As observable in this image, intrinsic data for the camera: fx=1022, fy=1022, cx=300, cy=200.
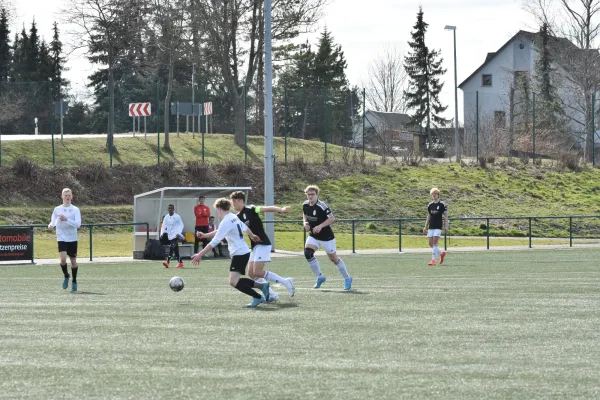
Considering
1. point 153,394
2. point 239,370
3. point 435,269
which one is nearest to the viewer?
point 153,394

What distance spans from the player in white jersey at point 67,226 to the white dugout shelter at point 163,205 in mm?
12023

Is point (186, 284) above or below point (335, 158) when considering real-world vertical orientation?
below

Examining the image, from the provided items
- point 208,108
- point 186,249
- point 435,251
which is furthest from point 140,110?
point 435,251

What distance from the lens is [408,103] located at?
88.2 metres

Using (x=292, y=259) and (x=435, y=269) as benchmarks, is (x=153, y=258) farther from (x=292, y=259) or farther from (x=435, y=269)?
(x=435, y=269)

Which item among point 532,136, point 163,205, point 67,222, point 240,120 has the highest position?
point 240,120

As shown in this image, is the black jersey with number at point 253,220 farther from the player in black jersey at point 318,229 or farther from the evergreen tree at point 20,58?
the evergreen tree at point 20,58

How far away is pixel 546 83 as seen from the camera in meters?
80.4

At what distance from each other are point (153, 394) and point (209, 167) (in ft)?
127

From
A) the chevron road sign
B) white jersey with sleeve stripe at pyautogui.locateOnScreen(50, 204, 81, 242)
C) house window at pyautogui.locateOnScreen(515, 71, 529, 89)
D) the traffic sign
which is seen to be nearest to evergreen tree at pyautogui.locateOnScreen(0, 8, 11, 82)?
the chevron road sign

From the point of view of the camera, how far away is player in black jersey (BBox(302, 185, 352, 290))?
58.6ft

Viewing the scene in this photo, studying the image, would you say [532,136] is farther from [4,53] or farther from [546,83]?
[4,53]

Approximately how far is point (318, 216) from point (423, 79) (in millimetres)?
71603

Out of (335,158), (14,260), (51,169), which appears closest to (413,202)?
→ (335,158)
